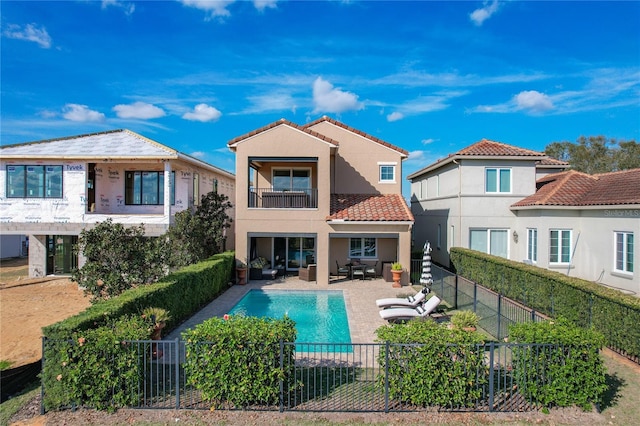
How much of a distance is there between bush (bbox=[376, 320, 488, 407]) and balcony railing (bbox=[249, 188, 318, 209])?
14341 mm

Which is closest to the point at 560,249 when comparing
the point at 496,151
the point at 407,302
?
the point at 496,151

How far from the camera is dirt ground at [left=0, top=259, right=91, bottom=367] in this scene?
454 inches

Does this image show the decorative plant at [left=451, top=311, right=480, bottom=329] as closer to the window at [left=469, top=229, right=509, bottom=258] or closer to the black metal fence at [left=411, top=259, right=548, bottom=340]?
the black metal fence at [left=411, top=259, right=548, bottom=340]

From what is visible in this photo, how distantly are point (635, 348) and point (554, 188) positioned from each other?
13.4m

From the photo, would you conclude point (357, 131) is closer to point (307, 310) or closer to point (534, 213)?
point (534, 213)

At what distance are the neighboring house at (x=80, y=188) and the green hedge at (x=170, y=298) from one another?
5.56 m

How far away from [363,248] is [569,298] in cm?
1284

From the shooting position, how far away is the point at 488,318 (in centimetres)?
1248

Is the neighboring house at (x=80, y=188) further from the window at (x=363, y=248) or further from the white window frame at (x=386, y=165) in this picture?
the white window frame at (x=386, y=165)

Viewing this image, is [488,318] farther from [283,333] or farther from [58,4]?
[58,4]

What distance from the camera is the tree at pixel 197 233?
58.3 feet

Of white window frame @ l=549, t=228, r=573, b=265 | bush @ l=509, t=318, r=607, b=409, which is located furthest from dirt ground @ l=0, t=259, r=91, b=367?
white window frame @ l=549, t=228, r=573, b=265

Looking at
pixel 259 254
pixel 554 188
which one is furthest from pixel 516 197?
pixel 259 254

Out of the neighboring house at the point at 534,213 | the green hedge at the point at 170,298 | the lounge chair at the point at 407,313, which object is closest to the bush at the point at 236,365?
the green hedge at the point at 170,298
